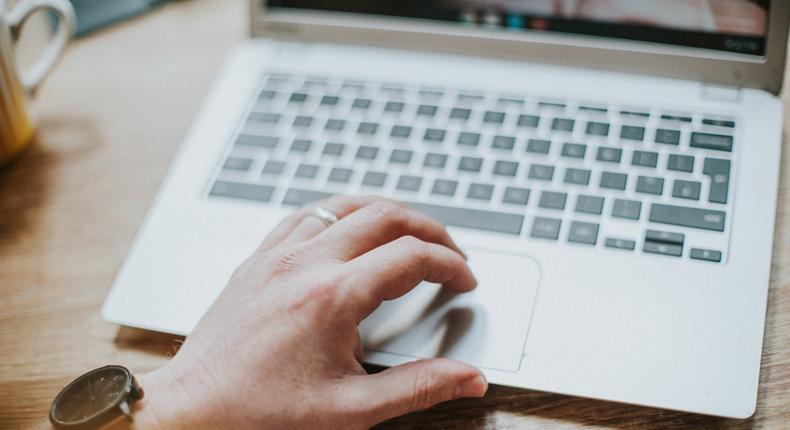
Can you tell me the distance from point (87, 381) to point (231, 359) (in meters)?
0.10

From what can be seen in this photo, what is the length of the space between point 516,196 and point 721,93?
24cm

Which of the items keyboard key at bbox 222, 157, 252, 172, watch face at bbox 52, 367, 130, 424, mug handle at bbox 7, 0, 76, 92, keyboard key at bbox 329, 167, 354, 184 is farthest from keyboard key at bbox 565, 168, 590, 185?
mug handle at bbox 7, 0, 76, 92

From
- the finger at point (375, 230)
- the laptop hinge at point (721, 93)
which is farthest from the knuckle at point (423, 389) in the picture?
the laptop hinge at point (721, 93)

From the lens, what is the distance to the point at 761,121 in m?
0.74

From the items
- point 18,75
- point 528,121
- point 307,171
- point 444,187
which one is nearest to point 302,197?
point 307,171

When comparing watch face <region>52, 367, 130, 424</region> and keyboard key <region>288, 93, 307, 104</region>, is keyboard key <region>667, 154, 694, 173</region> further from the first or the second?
watch face <region>52, 367, 130, 424</region>

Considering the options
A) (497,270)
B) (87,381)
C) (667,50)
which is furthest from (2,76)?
(667,50)

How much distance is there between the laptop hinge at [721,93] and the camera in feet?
2.51

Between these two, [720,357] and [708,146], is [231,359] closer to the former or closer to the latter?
[720,357]

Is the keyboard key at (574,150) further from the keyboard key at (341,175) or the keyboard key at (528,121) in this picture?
the keyboard key at (341,175)

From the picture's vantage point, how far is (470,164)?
2.42 feet

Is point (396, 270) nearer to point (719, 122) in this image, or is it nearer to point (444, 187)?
point (444, 187)

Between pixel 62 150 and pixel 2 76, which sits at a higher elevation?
pixel 2 76

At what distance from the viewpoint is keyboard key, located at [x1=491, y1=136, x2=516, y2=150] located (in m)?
0.75
